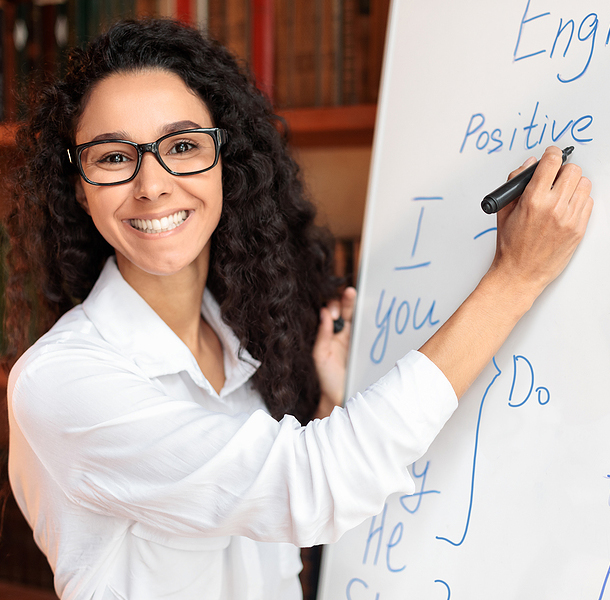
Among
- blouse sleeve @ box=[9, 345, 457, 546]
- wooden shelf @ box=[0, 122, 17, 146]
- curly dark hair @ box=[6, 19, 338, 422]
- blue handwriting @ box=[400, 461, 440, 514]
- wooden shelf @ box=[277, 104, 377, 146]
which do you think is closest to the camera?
blouse sleeve @ box=[9, 345, 457, 546]

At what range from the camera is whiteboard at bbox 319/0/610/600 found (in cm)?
62

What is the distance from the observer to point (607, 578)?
59 cm

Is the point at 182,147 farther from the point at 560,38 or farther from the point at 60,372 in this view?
the point at 560,38

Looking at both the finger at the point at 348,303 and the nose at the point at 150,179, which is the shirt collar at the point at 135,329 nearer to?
the nose at the point at 150,179

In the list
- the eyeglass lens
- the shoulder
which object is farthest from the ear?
the shoulder

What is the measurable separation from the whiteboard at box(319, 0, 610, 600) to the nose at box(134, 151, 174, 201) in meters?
0.29

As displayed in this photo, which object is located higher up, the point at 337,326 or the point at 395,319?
the point at 395,319

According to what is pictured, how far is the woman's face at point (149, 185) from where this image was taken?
770 millimetres

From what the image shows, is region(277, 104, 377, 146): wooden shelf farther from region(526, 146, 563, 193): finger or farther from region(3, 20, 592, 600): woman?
region(526, 146, 563, 193): finger

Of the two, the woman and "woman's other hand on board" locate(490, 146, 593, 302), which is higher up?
"woman's other hand on board" locate(490, 146, 593, 302)

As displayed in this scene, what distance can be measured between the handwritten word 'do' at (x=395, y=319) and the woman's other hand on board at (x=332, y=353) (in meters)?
0.23

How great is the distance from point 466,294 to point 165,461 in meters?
0.40

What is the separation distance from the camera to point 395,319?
803mm

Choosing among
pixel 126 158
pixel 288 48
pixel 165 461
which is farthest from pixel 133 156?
pixel 288 48
